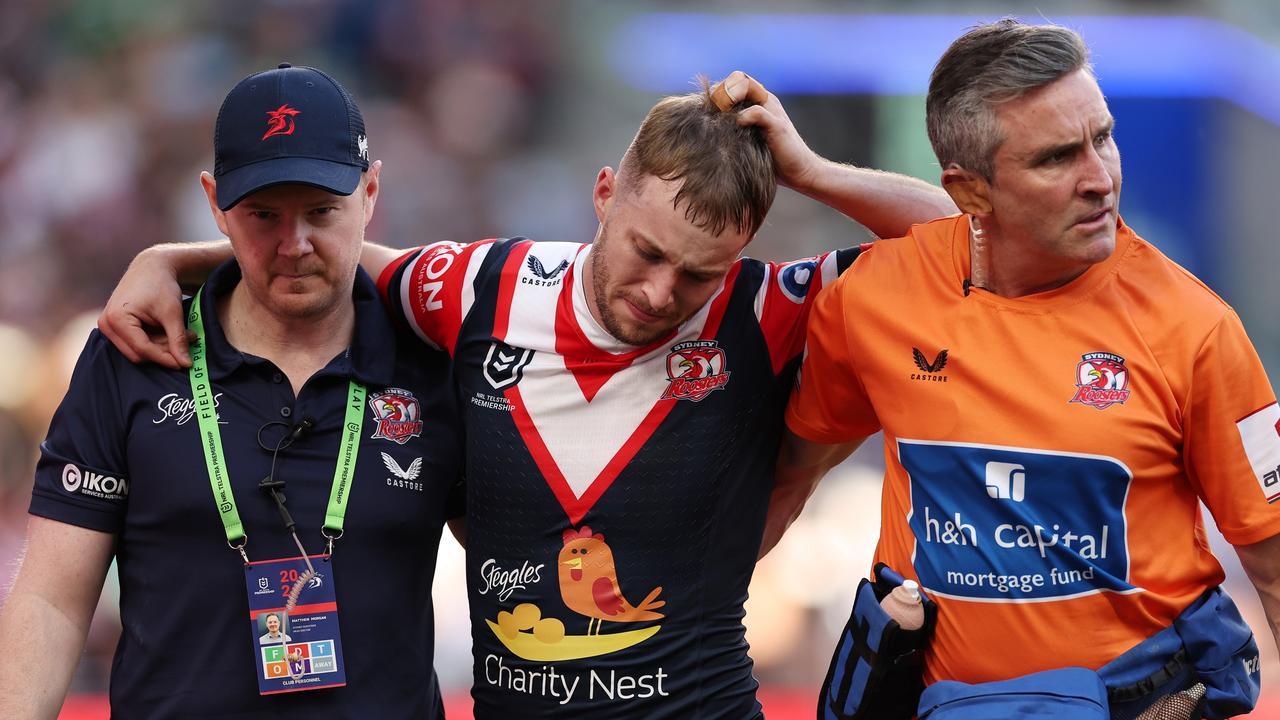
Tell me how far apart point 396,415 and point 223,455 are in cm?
36

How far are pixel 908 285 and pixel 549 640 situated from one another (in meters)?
0.99

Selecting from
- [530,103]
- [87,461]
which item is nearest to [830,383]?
[87,461]

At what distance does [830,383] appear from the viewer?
293 cm

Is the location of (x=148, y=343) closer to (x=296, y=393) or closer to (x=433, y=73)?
Result: (x=296, y=393)

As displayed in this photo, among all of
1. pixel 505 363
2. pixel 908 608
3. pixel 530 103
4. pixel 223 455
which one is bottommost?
pixel 908 608

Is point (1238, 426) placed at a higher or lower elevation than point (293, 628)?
higher

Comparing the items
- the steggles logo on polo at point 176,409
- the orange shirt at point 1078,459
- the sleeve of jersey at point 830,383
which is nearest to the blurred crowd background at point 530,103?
the steggles logo on polo at point 176,409

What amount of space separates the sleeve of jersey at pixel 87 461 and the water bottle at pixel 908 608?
1512 mm

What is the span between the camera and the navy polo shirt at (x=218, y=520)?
285 cm

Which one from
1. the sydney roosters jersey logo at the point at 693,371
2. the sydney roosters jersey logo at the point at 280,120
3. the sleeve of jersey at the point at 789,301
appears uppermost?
the sydney roosters jersey logo at the point at 280,120

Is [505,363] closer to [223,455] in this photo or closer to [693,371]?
[693,371]

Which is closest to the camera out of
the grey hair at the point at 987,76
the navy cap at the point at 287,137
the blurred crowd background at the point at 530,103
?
the grey hair at the point at 987,76

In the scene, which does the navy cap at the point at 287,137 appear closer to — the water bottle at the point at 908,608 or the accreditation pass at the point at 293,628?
the accreditation pass at the point at 293,628

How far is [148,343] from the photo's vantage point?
9.56ft
